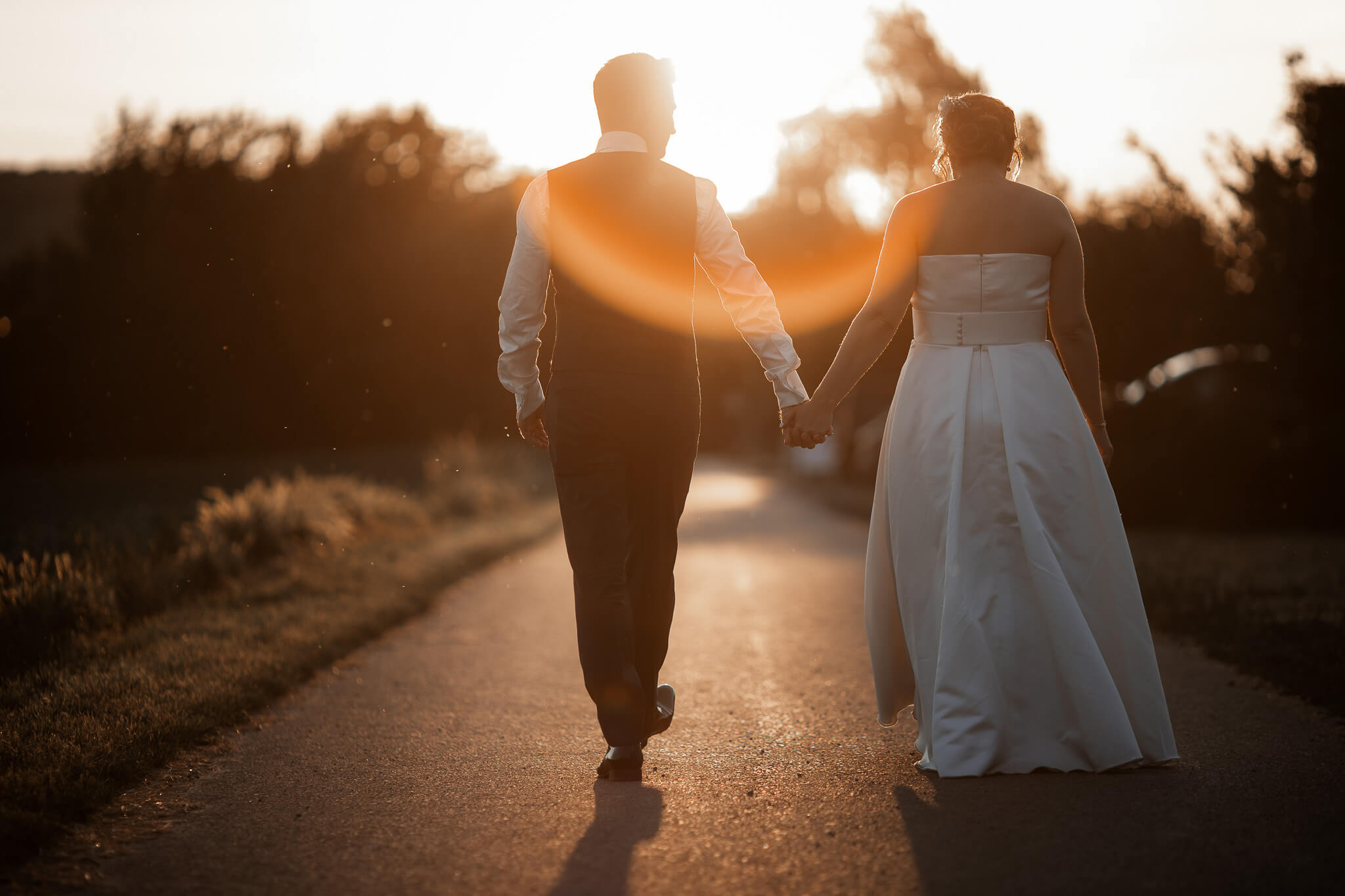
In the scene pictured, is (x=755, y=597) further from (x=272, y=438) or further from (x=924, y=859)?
(x=272, y=438)

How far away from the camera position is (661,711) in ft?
15.2

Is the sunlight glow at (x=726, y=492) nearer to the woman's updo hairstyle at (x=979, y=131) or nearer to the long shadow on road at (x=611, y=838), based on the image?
the woman's updo hairstyle at (x=979, y=131)

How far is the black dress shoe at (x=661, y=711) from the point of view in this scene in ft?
14.9

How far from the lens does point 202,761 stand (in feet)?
14.9

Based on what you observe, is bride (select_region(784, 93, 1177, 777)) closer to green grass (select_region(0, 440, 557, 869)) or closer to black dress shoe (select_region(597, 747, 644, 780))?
black dress shoe (select_region(597, 747, 644, 780))

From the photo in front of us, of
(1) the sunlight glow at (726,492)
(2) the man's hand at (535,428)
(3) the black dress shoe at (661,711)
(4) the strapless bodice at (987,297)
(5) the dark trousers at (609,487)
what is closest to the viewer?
(5) the dark trousers at (609,487)

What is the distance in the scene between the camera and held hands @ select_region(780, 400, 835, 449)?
450 centimetres

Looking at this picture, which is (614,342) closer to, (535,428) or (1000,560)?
(535,428)

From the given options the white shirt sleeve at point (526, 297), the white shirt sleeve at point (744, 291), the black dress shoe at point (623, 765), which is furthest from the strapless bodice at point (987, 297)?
the black dress shoe at point (623, 765)

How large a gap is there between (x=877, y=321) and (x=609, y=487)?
1.14 meters

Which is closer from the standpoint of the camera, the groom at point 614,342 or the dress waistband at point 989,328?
the groom at point 614,342

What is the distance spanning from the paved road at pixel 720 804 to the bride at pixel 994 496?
0.20m

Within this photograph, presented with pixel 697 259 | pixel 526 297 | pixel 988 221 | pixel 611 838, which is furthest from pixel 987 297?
pixel 611 838

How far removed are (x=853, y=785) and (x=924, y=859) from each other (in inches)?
31.7
